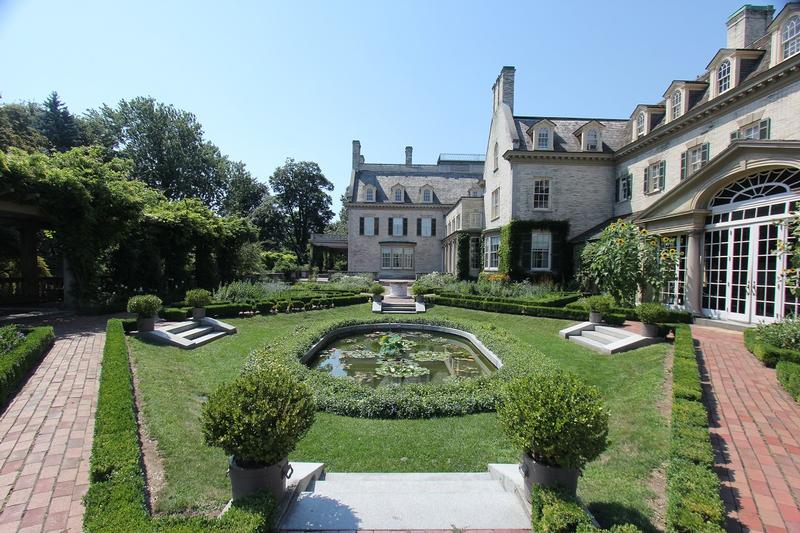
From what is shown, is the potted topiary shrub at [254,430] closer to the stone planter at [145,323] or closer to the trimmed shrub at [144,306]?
the trimmed shrub at [144,306]

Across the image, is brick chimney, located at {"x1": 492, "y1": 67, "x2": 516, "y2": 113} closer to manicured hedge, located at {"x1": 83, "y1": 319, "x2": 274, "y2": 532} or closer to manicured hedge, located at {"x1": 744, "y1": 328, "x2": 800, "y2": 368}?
manicured hedge, located at {"x1": 744, "y1": 328, "x2": 800, "y2": 368}

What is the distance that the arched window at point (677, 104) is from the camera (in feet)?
52.6

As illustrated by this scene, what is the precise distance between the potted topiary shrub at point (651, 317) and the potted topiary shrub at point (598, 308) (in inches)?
65.3

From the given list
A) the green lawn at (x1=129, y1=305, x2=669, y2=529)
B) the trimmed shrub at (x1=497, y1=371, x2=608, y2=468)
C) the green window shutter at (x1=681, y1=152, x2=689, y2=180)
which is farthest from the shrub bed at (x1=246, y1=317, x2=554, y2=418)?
the green window shutter at (x1=681, y1=152, x2=689, y2=180)

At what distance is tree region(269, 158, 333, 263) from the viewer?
4841cm

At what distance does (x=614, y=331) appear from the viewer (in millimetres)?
10617

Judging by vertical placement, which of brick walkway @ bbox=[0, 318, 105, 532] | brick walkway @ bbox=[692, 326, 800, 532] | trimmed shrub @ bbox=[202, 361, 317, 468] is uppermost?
trimmed shrub @ bbox=[202, 361, 317, 468]

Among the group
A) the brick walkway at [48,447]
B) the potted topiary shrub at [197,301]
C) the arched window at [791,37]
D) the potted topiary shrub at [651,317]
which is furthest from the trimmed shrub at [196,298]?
the arched window at [791,37]

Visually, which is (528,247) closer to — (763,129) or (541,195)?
(541,195)

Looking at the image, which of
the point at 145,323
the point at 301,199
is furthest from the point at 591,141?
the point at 301,199

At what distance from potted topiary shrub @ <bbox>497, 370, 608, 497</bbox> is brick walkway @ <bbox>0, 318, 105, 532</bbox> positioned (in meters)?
3.83

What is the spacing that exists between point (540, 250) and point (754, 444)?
17272 millimetres

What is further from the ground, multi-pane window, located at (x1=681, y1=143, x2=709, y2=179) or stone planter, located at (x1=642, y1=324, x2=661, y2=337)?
multi-pane window, located at (x1=681, y1=143, x2=709, y2=179)

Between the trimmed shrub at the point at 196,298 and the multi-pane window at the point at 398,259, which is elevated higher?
the multi-pane window at the point at 398,259
